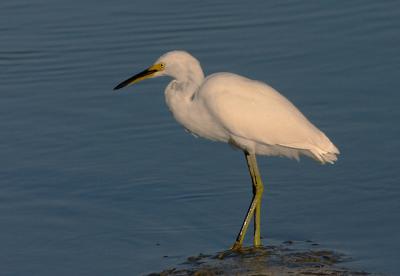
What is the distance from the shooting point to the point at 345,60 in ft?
38.0

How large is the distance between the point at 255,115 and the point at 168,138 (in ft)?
6.29

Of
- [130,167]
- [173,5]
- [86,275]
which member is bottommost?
[86,275]

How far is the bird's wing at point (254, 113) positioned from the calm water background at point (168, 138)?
1.98 ft

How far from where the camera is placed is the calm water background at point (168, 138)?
8180 millimetres

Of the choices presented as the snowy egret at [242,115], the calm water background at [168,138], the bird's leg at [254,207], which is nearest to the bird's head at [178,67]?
the snowy egret at [242,115]

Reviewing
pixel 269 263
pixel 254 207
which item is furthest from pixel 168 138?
pixel 269 263

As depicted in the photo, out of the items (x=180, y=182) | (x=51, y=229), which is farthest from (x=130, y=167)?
(x=51, y=229)

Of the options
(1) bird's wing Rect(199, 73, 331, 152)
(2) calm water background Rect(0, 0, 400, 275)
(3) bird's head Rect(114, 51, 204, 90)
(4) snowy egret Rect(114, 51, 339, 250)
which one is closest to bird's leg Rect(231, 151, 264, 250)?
(4) snowy egret Rect(114, 51, 339, 250)

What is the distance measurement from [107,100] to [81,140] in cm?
95

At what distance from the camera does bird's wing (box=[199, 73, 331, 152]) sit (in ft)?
27.4

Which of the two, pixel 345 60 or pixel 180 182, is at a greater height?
pixel 345 60

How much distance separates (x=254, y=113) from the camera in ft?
27.7

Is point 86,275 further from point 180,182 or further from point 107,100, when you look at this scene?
point 107,100

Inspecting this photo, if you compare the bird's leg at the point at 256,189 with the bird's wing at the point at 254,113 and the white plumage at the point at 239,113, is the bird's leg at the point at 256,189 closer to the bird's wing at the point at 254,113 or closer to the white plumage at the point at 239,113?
the white plumage at the point at 239,113
